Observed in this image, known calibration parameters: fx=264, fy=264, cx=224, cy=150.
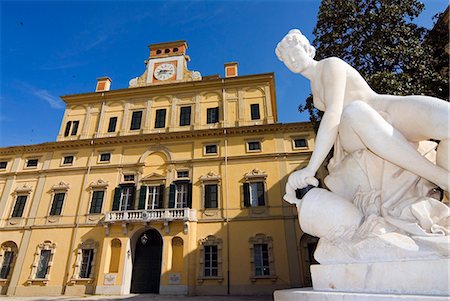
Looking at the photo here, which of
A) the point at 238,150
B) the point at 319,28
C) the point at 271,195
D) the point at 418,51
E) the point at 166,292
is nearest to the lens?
the point at 418,51

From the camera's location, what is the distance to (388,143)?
5.82ft

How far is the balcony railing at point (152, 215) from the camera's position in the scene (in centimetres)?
1516

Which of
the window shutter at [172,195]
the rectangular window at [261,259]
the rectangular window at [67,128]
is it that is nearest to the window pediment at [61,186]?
the rectangular window at [67,128]

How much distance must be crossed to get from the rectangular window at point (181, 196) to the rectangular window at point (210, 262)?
2893mm

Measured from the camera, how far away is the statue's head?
2.52 metres

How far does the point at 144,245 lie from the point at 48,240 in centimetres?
609

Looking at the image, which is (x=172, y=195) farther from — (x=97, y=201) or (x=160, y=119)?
(x=160, y=119)

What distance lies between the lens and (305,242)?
48.4 feet

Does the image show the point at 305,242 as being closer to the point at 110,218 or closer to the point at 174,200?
the point at 174,200

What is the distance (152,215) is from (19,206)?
33.0 feet

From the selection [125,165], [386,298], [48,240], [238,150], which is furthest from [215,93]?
[386,298]

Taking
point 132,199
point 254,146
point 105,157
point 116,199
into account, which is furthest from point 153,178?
point 254,146

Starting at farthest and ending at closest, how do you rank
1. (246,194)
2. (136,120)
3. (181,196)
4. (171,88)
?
(171,88) < (136,120) < (181,196) < (246,194)

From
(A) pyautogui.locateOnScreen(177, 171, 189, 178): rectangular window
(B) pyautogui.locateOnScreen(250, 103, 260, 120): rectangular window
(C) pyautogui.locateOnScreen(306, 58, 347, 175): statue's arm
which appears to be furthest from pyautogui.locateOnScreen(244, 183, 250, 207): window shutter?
(C) pyautogui.locateOnScreen(306, 58, 347, 175): statue's arm
